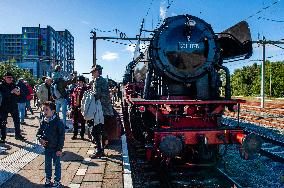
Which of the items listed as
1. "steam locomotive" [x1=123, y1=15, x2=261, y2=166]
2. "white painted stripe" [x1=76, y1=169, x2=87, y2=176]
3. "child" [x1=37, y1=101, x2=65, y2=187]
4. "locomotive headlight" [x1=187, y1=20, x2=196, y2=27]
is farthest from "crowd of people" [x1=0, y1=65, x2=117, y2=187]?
"locomotive headlight" [x1=187, y1=20, x2=196, y2=27]

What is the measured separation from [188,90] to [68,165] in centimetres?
296

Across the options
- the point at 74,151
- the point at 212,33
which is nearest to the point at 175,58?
the point at 212,33

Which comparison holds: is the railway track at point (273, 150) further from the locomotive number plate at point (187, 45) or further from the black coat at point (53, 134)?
the black coat at point (53, 134)

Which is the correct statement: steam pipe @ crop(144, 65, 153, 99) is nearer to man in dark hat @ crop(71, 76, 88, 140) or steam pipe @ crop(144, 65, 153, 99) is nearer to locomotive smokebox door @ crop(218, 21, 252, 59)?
locomotive smokebox door @ crop(218, 21, 252, 59)

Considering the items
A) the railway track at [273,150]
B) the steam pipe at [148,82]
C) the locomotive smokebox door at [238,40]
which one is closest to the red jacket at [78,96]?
the steam pipe at [148,82]

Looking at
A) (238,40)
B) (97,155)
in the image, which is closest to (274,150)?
(238,40)

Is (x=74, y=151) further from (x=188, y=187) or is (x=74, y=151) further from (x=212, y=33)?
(x=212, y=33)

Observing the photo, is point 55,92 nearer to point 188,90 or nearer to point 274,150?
point 188,90

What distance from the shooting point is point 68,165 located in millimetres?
5805

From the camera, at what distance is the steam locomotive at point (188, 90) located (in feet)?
19.4

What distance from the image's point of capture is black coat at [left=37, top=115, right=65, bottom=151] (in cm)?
464

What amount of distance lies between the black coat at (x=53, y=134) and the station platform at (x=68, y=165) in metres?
0.63

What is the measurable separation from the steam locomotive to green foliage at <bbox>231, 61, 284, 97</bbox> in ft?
149

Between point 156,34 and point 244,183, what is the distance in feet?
11.1
